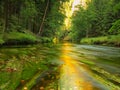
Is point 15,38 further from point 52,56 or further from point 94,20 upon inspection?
point 94,20

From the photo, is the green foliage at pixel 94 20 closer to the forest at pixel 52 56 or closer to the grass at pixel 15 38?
the forest at pixel 52 56

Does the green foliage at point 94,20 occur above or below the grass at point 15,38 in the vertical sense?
above

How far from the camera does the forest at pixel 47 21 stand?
62.2ft

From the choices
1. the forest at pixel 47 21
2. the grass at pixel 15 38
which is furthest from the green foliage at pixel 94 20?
the grass at pixel 15 38

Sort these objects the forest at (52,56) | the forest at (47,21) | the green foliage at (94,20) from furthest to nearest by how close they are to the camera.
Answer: the green foliage at (94,20) < the forest at (47,21) < the forest at (52,56)

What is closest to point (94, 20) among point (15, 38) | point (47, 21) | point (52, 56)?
point (47, 21)

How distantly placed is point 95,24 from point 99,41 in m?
14.5

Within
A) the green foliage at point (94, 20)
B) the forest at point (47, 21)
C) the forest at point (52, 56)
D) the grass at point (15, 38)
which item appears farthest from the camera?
the green foliage at point (94, 20)

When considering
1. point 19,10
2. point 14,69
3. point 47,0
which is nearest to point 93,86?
point 14,69

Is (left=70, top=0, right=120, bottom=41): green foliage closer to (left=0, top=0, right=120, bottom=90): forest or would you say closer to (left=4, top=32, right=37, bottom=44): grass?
(left=0, top=0, right=120, bottom=90): forest

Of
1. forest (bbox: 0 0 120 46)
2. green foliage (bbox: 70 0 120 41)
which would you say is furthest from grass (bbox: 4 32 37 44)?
green foliage (bbox: 70 0 120 41)

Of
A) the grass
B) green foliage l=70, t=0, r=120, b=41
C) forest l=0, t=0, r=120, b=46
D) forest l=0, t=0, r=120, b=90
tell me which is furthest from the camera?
green foliage l=70, t=0, r=120, b=41

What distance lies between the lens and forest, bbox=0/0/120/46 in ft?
62.2

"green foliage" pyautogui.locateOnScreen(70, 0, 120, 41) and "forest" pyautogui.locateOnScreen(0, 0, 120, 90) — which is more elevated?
"green foliage" pyautogui.locateOnScreen(70, 0, 120, 41)
